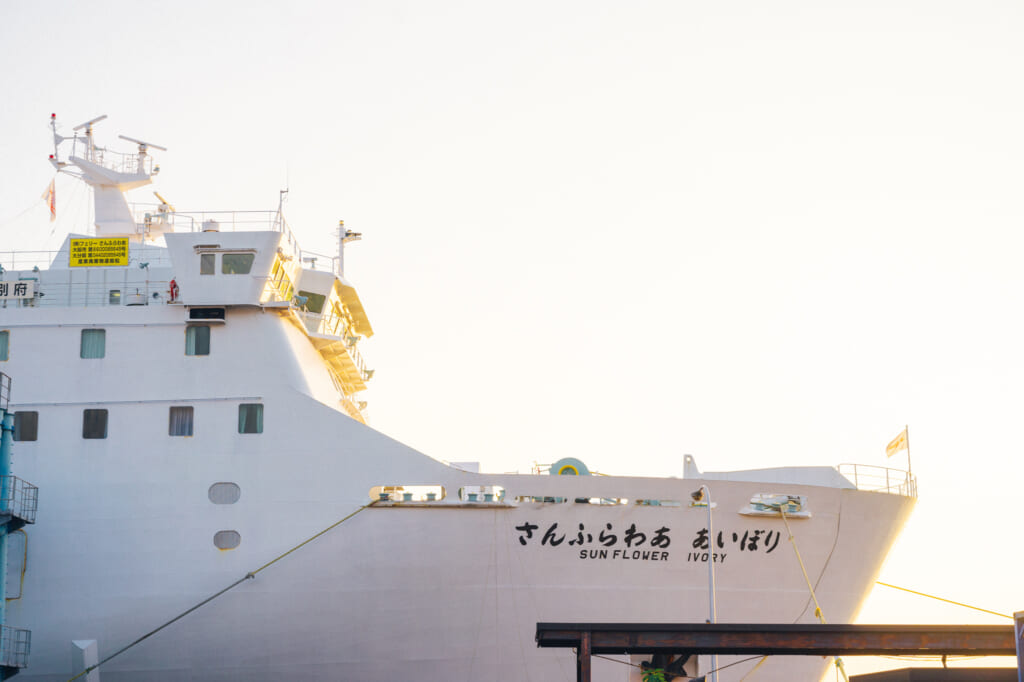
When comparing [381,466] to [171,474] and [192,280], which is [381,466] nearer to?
[171,474]

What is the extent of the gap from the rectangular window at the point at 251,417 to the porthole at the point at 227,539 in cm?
258

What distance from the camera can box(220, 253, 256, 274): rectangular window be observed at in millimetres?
29828

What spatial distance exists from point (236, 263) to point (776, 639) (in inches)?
667

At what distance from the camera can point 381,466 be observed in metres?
28.1

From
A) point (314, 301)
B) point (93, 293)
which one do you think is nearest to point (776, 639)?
point (314, 301)

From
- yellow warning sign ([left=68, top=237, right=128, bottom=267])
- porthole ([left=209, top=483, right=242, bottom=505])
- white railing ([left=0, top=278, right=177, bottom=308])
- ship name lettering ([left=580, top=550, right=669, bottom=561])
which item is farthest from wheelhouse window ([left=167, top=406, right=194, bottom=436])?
ship name lettering ([left=580, top=550, right=669, bottom=561])

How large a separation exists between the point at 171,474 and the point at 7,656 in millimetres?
5505

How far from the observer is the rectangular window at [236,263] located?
29828 mm

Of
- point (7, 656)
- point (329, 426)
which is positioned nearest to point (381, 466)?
point (329, 426)

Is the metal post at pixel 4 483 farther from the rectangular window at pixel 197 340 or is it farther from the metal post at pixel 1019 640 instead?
the metal post at pixel 1019 640

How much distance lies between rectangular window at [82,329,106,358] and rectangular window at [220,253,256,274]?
11.8 ft

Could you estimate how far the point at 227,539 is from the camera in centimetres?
2775

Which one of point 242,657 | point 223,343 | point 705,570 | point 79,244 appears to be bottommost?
point 242,657

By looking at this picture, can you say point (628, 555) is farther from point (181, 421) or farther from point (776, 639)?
point (181, 421)
